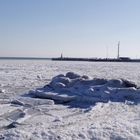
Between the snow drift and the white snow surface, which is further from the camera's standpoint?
the snow drift

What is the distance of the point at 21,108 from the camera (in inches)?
352

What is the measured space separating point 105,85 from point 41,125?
6039mm

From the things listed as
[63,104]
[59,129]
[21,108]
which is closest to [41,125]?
[59,129]

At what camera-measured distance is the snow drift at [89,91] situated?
10.9m

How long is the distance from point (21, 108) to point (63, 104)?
180 cm

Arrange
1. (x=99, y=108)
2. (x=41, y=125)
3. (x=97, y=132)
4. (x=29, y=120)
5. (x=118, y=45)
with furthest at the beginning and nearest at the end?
1. (x=118, y=45)
2. (x=99, y=108)
3. (x=29, y=120)
4. (x=41, y=125)
5. (x=97, y=132)

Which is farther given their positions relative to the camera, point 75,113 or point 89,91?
point 89,91

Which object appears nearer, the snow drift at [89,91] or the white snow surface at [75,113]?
the white snow surface at [75,113]

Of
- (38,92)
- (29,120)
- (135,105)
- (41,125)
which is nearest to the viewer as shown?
(41,125)

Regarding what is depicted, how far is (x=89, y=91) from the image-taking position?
11.8m

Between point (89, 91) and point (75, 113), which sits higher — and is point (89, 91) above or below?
above

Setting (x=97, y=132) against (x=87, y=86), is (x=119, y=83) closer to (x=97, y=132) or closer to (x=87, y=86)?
(x=87, y=86)

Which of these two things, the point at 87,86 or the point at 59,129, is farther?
the point at 87,86

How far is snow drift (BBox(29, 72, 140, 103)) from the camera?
10891mm
